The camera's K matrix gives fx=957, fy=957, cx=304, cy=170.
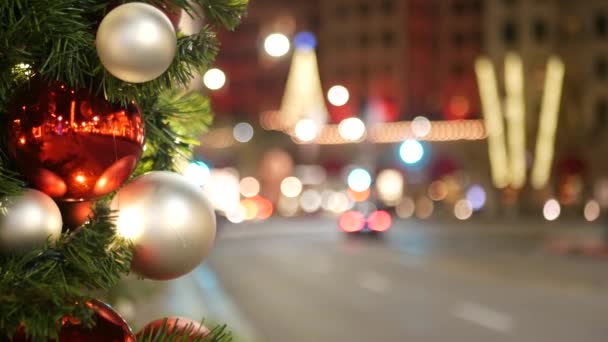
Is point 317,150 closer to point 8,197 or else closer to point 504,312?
point 504,312

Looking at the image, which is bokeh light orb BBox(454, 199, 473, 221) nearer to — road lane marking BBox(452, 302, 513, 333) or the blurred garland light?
the blurred garland light

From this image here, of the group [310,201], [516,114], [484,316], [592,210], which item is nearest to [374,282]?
[484,316]

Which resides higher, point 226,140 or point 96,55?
point 226,140

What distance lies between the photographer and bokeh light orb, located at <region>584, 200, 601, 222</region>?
6172 centimetres

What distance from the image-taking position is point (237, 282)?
78.1 feet

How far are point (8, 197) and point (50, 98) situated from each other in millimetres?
189

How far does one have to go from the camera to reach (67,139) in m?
1.67

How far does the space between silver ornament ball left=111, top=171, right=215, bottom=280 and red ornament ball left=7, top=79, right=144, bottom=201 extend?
0.06 m

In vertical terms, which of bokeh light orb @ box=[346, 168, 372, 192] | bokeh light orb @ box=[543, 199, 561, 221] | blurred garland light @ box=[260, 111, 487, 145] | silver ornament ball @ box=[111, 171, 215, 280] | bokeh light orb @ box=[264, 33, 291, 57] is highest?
blurred garland light @ box=[260, 111, 487, 145]

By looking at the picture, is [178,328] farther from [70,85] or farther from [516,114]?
[516,114]

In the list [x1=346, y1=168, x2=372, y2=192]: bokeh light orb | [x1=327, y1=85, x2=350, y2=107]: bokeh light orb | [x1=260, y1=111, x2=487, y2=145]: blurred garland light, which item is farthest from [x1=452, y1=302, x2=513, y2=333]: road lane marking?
[x1=260, y1=111, x2=487, y2=145]: blurred garland light

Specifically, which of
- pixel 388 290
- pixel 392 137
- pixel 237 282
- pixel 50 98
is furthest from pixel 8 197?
pixel 392 137

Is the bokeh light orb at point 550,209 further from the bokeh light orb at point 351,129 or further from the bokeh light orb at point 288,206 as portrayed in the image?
the bokeh light orb at point 288,206

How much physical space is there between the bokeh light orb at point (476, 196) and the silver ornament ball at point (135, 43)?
71530 millimetres
